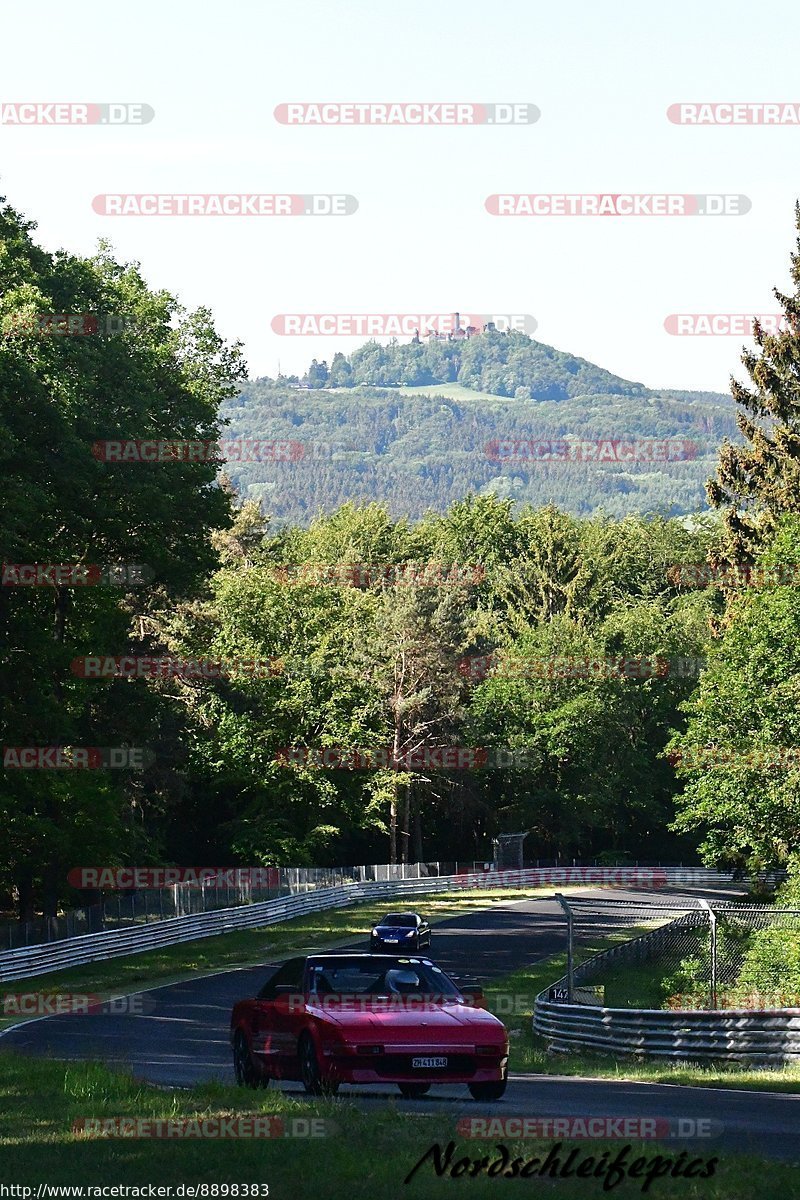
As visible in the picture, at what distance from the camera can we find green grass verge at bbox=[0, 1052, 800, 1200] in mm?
9953

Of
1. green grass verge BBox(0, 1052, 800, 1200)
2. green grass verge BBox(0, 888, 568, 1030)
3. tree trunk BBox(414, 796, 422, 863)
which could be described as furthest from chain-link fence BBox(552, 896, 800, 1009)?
tree trunk BBox(414, 796, 422, 863)

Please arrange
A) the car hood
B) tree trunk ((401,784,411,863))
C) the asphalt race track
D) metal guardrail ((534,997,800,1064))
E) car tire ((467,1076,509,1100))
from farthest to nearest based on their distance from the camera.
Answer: tree trunk ((401,784,411,863)), metal guardrail ((534,997,800,1064)), car tire ((467,1076,509,1100)), the car hood, the asphalt race track

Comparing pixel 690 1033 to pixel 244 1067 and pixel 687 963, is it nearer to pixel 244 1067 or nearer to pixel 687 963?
pixel 244 1067

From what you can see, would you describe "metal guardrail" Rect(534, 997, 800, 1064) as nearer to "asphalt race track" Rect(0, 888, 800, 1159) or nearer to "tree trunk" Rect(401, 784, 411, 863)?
"asphalt race track" Rect(0, 888, 800, 1159)

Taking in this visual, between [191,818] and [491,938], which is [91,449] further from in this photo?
[191,818]

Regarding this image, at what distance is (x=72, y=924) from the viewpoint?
4009 centimetres

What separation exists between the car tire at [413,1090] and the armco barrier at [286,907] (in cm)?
2262

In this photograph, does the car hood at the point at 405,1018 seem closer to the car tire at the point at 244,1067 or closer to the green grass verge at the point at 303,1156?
the green grass verge at the point at 303,1156

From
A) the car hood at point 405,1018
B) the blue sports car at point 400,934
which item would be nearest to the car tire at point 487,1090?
the car hood at point 405,1018

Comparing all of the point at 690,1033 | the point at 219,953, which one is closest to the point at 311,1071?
the point at 690,1033

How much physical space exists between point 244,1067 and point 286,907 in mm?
39984

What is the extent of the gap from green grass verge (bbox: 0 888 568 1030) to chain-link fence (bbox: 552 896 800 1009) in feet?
28.6

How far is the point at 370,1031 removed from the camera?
14.8m

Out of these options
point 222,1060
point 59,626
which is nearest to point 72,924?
point 59,626
